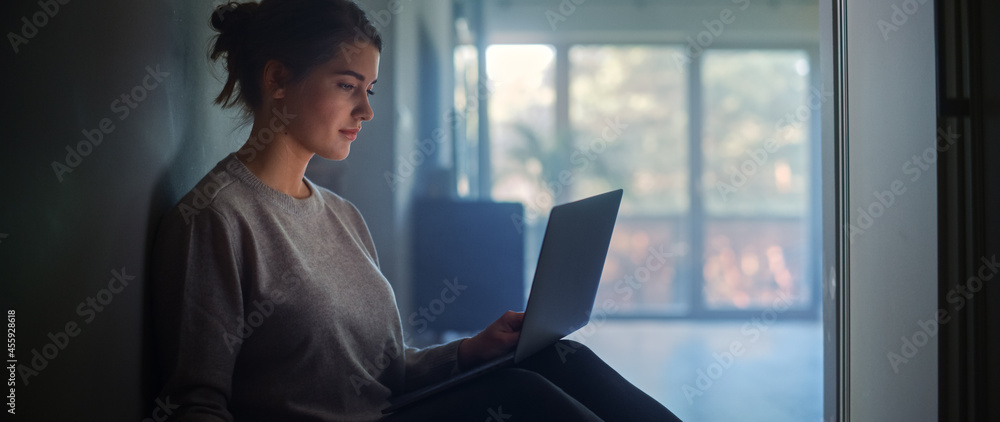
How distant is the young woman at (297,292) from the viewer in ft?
2.71

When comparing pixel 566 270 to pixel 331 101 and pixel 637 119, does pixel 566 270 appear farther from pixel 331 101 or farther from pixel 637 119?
pixel 637 119

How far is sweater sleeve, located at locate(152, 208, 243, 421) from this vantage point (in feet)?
2.60

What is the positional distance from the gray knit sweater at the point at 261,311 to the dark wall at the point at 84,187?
0.17 ft

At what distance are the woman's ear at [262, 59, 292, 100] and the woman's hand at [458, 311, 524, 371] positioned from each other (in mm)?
488

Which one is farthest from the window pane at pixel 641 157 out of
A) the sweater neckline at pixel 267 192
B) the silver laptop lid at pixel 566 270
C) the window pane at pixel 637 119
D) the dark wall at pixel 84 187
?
the dark wall at pixel 84 187

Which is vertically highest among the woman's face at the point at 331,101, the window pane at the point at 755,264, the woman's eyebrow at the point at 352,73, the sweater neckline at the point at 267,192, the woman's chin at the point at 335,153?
the woman's eyebrow at the point at 352,73

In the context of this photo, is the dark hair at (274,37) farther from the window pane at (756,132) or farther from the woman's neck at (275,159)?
the window pane at (756,132)

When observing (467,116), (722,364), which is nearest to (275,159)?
(467,116)

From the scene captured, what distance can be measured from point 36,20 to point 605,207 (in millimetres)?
743

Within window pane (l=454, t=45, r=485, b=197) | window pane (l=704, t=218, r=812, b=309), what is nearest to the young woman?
window pane (l=454, t=45, r=485, b=197)

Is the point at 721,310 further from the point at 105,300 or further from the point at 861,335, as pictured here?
the point at 105,300

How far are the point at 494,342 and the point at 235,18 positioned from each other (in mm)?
638

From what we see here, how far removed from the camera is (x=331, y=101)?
1022 millimetres

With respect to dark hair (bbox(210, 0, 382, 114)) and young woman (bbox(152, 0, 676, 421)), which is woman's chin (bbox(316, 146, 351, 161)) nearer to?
young woman (bbox(152, 0, 676, 421))
